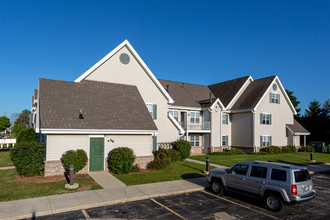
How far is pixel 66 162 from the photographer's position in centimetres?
1390

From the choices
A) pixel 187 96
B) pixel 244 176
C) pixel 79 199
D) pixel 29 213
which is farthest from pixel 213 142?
pixel 29 213

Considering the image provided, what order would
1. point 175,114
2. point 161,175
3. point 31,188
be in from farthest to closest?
1. point 175,114
2. point 161,175
3. point 31,188

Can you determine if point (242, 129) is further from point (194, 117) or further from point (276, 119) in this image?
point (194, 117)

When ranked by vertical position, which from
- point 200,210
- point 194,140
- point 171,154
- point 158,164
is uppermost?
point 194,140

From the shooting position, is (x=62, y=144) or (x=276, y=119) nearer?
(x=62, y=144)

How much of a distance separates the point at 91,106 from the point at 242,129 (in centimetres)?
2083

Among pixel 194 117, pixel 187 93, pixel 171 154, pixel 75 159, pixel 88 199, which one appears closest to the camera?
pixel 88 199

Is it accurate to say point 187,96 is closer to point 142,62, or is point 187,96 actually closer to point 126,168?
point 142,62

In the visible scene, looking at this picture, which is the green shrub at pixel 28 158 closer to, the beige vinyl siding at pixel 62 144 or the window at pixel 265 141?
the beige vinyl siding at pixel 62 144

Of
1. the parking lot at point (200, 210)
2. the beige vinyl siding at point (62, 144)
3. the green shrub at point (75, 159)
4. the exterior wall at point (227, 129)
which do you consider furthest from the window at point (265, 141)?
the green shrub at point (75, 159)

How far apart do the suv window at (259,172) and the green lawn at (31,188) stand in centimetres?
744

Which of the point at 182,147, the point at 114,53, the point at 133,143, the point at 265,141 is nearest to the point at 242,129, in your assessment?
the point at 265,141

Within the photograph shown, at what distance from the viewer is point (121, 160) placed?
49.9 ft

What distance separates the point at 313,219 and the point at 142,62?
17409 millimetres
